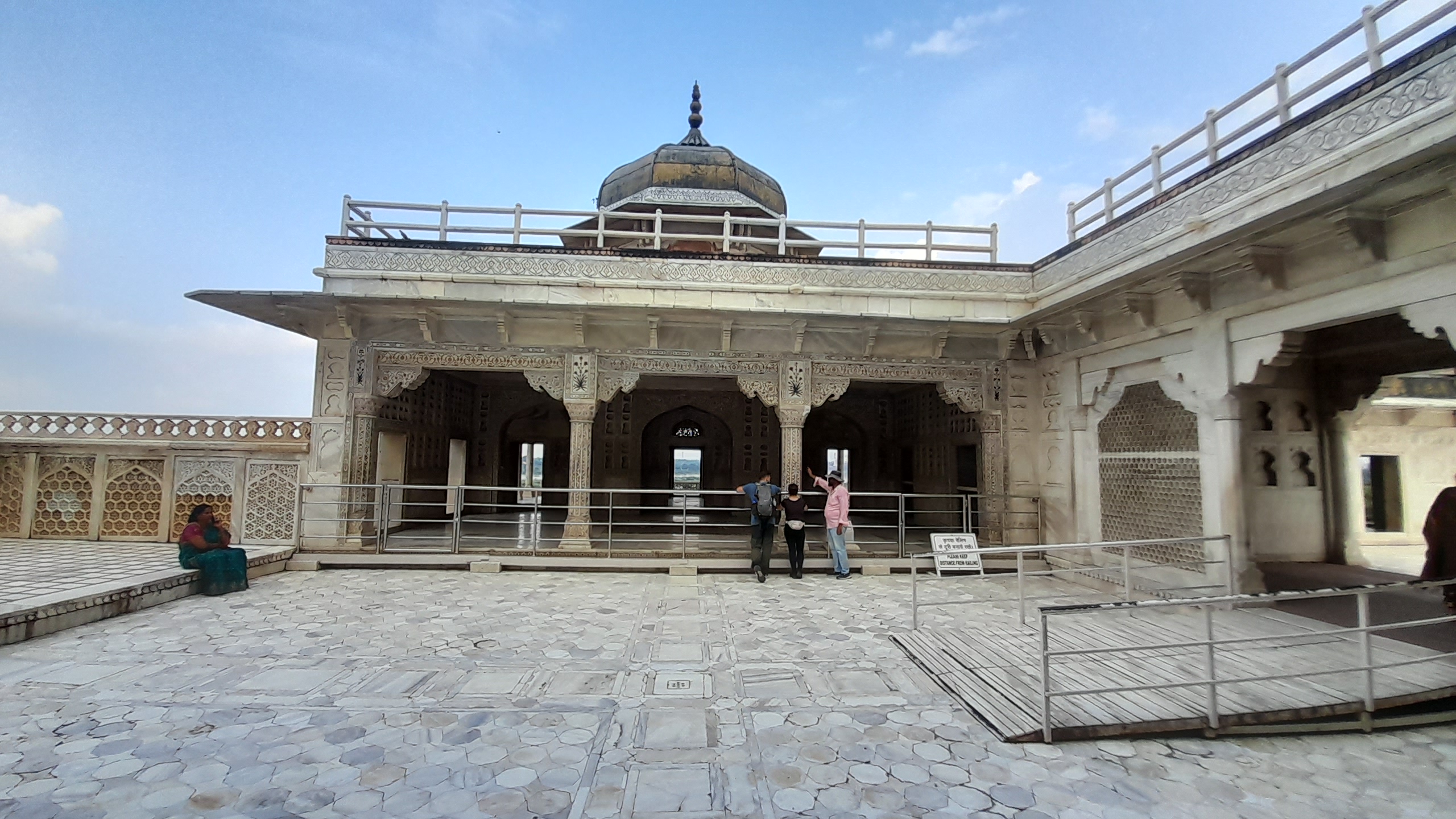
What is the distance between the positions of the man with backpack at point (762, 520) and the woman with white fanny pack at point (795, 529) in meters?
0.18

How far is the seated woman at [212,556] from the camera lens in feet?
22.1

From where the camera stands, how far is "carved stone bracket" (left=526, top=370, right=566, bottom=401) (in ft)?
31.0

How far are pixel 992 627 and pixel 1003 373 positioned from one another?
5.33 meters

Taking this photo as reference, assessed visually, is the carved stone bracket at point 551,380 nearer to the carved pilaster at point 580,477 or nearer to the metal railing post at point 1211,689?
the carved pilaster at point 580,477

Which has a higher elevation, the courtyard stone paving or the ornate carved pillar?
the ornate carved pillar

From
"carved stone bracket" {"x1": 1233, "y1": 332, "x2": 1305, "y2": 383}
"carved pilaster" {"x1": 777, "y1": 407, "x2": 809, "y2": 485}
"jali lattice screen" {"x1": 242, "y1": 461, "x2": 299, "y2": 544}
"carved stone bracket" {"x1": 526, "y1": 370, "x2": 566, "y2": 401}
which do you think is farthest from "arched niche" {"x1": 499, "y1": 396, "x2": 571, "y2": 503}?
"carved stone bracket" {"x1": 1233, "y1": 332, "x2": 1305, "y2": 383}

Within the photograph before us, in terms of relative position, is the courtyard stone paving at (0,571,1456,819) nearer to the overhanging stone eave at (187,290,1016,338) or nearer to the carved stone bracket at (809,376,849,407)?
the overhanging stone eave at (187,290,1016,338)

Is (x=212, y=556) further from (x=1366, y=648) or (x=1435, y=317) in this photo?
(x=1435, y=317)

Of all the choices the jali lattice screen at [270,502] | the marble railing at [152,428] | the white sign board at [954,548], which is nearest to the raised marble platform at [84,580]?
the jali lattice screen at [270,502]

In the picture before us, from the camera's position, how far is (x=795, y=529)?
808 centimetres

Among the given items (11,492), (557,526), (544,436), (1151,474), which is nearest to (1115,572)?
(1151,474)

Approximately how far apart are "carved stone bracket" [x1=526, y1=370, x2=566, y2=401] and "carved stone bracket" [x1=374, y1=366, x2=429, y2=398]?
1529 millimetres

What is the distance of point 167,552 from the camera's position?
846cm

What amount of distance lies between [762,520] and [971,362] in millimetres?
4399
